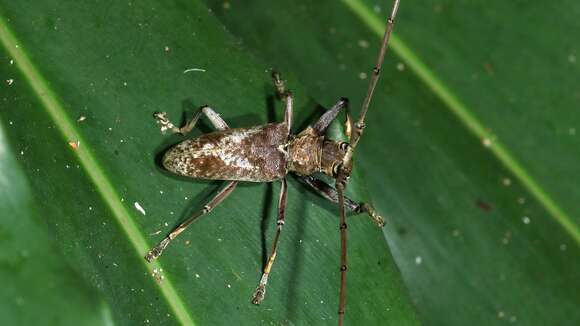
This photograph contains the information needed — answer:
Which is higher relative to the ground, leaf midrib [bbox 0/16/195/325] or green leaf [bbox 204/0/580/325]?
green leaf [bbox 204/0/580/325]

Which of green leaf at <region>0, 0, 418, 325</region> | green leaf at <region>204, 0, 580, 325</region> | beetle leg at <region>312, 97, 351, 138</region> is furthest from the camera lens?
green leaf at <region>204, 0, 580, 325</region>

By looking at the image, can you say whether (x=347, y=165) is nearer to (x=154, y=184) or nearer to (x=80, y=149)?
(x=154, y=184)

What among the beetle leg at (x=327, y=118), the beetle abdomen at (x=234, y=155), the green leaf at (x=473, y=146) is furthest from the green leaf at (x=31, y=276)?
the green leaf at (x=473, y=146)

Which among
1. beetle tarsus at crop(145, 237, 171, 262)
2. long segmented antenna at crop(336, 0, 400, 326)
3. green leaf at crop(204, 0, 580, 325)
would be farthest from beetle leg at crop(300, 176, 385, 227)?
beetle tarsus at crop(145, 237, 171, 262)

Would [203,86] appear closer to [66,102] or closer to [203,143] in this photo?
[203,143]

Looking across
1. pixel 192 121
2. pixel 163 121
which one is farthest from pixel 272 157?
pixel 163 121

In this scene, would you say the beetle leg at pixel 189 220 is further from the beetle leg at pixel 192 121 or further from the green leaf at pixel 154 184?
the beetle leg at pixel 192 121

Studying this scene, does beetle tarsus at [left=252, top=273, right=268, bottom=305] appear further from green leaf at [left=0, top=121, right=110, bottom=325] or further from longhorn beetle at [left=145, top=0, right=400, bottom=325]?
green leaf at [left=0, top=121, right=110, bottom=325]

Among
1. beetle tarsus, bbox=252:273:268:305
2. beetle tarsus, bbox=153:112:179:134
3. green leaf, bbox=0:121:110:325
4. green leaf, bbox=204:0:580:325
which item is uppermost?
green leaf, bbox=204:0:580:325
